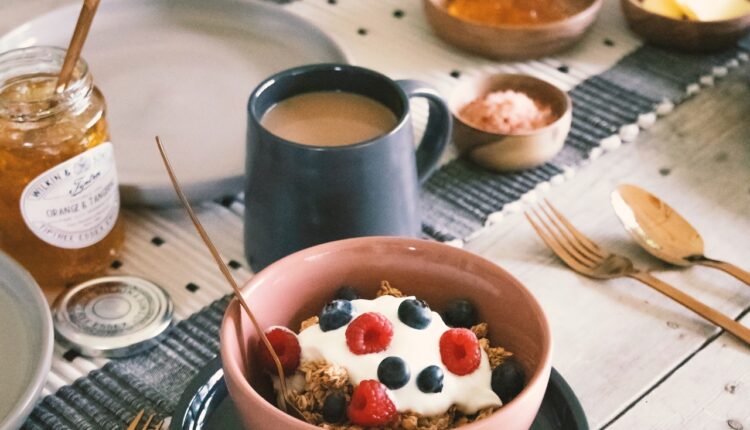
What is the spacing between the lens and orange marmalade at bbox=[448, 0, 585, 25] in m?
1.04

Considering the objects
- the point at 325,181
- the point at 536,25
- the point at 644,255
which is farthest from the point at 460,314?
the point at 536,25

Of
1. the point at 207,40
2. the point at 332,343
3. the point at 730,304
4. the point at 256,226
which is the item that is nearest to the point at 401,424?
the point at 332,343

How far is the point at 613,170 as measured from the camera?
90 centimetres

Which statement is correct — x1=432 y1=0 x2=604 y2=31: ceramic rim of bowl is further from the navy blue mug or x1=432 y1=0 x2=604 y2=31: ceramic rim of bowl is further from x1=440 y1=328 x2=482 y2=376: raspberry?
x1=440 y1=328 x2=482 y2=376: raspberry

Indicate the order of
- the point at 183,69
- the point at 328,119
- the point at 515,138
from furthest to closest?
the point at 183,69, the point at 515,138, the point at 328,119

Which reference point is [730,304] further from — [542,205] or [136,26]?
[136,26]

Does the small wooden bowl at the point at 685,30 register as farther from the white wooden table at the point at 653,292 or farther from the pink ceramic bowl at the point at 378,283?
the pink ceramic bowl at the point at 378,283

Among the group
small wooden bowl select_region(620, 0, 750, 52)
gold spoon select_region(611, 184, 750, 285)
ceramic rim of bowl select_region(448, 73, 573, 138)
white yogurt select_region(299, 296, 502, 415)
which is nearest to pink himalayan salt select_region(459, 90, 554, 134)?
ceramic rim of bowl select_region(448, 73, 573, 138)

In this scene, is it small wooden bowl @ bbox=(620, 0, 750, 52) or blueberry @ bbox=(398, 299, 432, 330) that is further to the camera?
small wooden bowl @ bbox=(620, 0, 750, 52)

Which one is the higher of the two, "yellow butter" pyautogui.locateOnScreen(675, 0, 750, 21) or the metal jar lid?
"yellow butter" pyautogui.locateOnScreen(675, 0, 750, 21)

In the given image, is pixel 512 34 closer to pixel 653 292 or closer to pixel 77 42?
pixel 653 292

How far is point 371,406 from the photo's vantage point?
54 centimetres

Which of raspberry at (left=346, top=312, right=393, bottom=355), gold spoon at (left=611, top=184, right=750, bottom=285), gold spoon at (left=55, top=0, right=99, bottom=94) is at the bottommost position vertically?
gold spoon at (left=611, top=184, right=750, bottom=285)

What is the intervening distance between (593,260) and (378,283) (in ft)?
0.75
